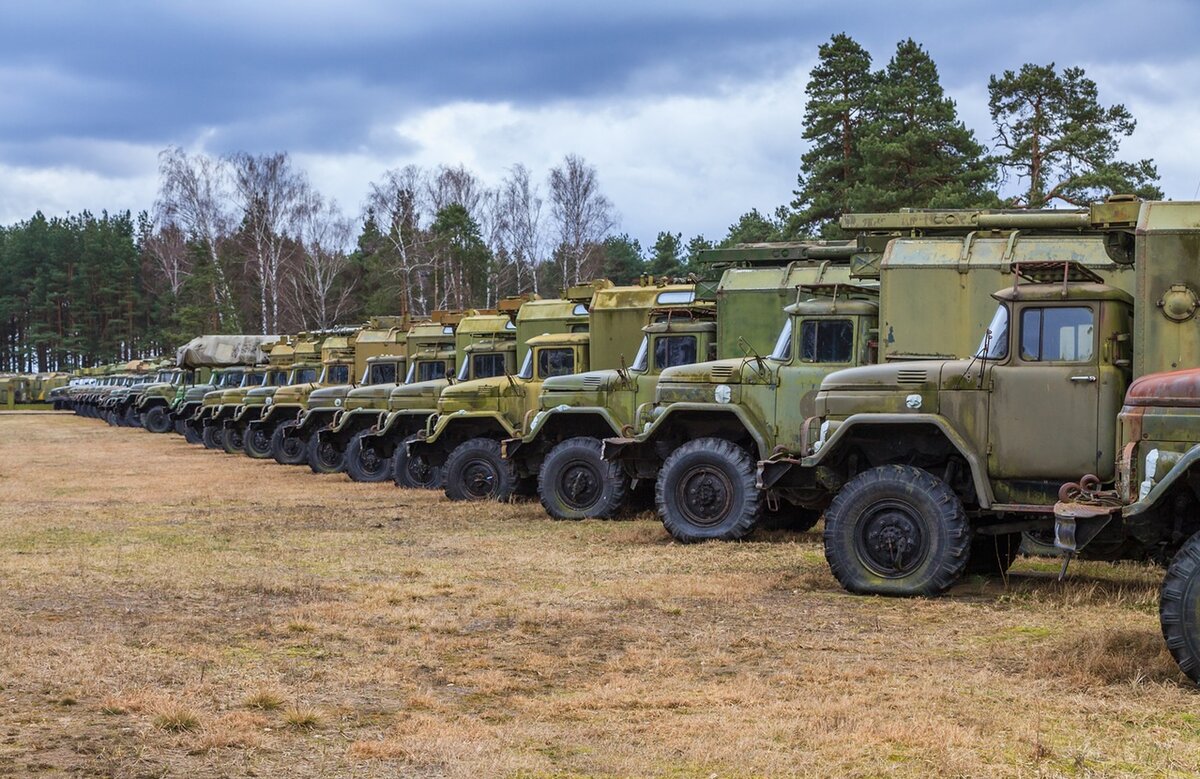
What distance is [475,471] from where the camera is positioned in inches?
777

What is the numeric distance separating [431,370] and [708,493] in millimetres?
11080

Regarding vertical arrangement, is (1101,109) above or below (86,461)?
above

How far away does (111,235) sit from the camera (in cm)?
10112

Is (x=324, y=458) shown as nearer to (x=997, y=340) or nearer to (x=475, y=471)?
(x=475, y=471)

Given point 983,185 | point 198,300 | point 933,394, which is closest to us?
point 933,394

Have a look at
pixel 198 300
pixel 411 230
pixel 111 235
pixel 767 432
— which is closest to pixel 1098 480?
pixel 767 432

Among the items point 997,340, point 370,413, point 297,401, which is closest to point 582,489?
point 997,340

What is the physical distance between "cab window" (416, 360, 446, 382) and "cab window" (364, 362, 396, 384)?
1222 mm

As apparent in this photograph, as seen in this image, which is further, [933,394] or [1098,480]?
[933,394]

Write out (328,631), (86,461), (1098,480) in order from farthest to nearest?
(86,461)
(1098,480)
(328,631)

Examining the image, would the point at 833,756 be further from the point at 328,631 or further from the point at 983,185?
the point at 983,185

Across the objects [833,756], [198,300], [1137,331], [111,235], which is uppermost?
[111,235]

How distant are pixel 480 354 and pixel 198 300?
5307 centimetres

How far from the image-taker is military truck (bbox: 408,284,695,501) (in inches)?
765
